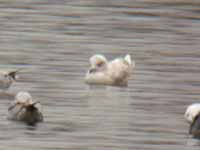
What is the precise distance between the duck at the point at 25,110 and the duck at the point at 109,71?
307 centimetres

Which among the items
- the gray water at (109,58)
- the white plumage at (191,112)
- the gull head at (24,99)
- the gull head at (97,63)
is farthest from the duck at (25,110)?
the gull head at (97,63)

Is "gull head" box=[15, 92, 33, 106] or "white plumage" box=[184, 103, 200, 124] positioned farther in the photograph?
"gull head" box=[15, 92, 33, 106]

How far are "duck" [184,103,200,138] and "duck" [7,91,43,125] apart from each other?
1.81m

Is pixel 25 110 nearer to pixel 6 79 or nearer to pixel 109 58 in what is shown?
pixel 6 79

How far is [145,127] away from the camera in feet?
64.8

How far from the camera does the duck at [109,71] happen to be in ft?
76.9

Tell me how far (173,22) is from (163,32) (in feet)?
4.23

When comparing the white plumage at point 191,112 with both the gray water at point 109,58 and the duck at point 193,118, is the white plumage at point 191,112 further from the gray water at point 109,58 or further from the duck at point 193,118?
the gray water at point 109,58

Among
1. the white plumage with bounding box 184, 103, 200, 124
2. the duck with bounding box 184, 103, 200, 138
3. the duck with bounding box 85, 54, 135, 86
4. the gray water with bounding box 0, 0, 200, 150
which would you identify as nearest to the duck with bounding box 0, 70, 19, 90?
the gray water with bounding box 0, 0, 200, 150

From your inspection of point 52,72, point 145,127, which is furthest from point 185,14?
point 145,127

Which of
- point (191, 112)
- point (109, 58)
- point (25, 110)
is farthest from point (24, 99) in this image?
point (109, 58)

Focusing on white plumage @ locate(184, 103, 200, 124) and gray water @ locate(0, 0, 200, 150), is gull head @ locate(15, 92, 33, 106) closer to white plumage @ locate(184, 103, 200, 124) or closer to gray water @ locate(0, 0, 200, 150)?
gray water @ locate(0, 0, 200, 150)

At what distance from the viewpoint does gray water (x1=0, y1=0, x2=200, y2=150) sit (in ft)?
63.0

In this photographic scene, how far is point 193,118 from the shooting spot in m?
19.7
